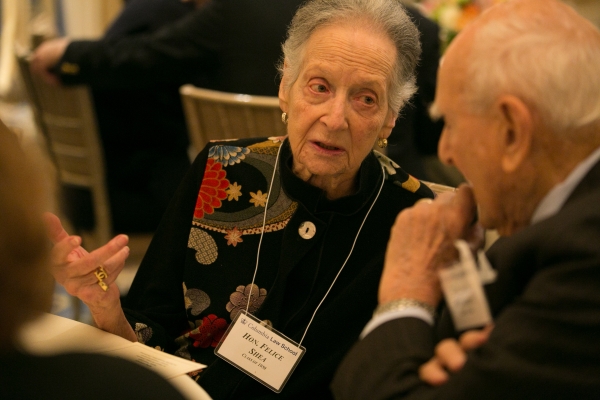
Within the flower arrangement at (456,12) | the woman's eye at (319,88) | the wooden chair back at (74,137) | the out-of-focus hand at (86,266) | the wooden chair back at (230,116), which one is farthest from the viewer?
the flower arrangement at (456,12)

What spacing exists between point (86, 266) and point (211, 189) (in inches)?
17.4

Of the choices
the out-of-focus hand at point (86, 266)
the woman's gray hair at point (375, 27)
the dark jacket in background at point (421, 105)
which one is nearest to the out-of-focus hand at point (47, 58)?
the dark jacket in background at point (421, 105)

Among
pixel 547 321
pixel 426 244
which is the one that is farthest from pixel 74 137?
pixel 547 321

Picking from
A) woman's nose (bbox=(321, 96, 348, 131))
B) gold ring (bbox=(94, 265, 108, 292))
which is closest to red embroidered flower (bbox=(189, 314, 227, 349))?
gold ring (bbox=(94, 265, 108, 292))

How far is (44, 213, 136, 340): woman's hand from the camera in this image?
1.58 metres

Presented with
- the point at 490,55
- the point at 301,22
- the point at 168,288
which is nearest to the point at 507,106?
the point at 490,55

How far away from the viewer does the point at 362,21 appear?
5.90ft

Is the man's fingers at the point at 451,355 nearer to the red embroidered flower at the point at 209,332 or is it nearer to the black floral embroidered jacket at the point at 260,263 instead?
the black floral embroidered jacket at the point at 260,263

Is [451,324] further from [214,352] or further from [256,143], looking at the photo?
[256,143]

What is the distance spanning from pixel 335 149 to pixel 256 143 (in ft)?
0.87

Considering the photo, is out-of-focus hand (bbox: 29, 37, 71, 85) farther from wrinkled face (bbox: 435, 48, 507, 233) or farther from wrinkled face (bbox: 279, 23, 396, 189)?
wrinkled face (bbox: 435, 48, 507, 233)

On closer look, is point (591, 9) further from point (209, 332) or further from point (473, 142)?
point (473, 142)

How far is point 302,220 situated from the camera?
183 centimetres

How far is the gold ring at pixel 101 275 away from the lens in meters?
1.62
